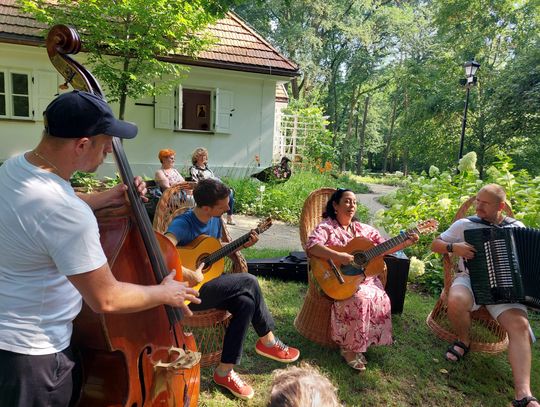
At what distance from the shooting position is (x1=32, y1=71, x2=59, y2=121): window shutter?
888 cm

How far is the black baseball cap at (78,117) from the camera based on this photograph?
1.21m

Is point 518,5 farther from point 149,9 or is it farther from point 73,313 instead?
point 73,313

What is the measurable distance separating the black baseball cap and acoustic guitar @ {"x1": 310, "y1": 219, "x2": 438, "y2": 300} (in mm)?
2093

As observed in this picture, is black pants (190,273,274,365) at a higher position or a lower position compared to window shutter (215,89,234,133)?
lower

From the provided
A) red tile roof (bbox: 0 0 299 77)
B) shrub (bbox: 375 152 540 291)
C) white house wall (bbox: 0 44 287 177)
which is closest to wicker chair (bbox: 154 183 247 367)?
shrub (bbox: 375 152 540 291)

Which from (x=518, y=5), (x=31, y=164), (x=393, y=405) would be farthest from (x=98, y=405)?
(x=518, y=5)

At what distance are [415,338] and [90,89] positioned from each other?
311cm

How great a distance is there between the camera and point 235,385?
253cm

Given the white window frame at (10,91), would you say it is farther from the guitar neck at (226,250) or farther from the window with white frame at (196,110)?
the guitar neck at (226,250)

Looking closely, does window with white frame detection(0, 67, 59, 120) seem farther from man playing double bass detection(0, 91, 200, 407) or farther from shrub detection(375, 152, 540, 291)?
man playing double bass detection(0, 91, 200, 407)

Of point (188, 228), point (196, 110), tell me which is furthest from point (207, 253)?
point (196, 110)

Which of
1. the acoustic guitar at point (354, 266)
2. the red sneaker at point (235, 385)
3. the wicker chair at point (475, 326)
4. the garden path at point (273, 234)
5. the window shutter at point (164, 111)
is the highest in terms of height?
the window shutter at point (164, 111)

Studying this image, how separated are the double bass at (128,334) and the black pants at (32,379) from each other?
0.16 m

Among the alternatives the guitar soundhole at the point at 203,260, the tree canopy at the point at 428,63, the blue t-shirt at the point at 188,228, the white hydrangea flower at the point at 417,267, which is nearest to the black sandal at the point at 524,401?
the white hydrangea flower at the point at 417,267
